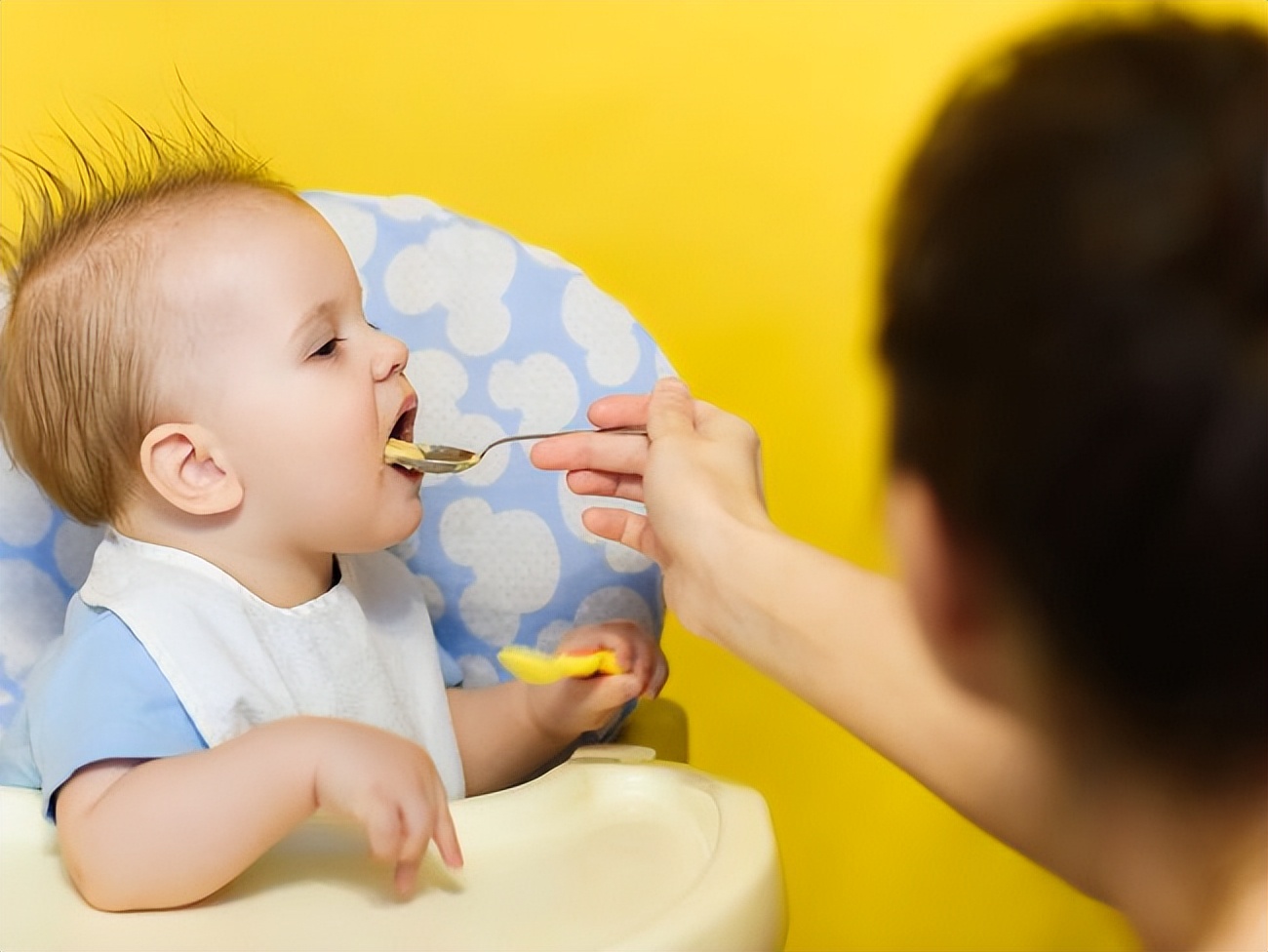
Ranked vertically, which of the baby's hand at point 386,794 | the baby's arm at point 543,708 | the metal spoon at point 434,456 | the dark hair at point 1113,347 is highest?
the dark hair at point 1113,347

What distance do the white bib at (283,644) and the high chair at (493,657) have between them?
42 mm

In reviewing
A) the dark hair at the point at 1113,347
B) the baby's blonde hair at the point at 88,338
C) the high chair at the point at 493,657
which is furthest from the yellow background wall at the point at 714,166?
the dark hair at the point at 1113,347

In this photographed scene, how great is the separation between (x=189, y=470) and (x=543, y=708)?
259 millimetres

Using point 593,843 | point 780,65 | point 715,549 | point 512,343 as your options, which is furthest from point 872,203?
point 593,843

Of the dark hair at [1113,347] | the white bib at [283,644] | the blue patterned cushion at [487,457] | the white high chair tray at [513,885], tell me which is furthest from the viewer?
the blue patterned cushion at [487,457]

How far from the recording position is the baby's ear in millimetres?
730

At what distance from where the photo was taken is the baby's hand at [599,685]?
0.78 meters

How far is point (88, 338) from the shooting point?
73cm

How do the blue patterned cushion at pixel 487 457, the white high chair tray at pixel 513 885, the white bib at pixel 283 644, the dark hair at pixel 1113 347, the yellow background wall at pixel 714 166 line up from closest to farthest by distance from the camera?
the dark hair at pixel 1113 347 → the white high chair tray at pixel 513 885 → the white bib at pixel 283 644 → the blue patterned cushion at pixel 487 457 → the yellow background wall at pixel 714 166

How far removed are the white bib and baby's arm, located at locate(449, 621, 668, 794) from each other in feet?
0.07

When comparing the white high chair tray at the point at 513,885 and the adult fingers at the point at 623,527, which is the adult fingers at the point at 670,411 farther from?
the white high chair tray at the point at 513,885

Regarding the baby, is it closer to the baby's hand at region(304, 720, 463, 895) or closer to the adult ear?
the baby's hand at region(304, 720, 463, 895)

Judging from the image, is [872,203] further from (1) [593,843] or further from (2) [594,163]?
(1) [593,843]

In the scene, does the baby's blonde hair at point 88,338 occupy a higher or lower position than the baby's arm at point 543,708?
higher
